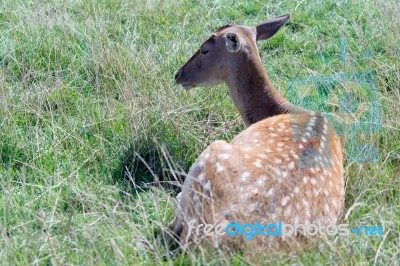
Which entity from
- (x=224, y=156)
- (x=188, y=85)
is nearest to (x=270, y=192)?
(x=224, y=156)

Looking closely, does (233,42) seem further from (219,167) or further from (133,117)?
(219,167)

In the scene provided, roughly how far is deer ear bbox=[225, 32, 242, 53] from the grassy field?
549mm

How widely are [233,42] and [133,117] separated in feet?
2.96

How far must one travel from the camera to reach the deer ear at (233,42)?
21.6 ft

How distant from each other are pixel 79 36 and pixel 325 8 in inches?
94.6

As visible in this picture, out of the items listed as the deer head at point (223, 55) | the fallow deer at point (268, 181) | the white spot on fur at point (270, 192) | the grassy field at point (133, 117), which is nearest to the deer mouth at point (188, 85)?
the deer head at point (223, 55)

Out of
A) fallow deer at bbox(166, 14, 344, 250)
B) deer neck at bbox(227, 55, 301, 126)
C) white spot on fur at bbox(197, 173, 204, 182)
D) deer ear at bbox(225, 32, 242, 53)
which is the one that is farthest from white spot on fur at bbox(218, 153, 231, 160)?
deer ear at bbox(225, 32, 242, 53)

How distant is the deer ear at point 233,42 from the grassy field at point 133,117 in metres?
0.55

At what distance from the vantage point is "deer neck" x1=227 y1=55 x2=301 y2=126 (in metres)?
6.57

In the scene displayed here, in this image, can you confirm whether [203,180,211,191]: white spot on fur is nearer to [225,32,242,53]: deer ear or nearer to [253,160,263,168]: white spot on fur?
[253,160,263,168]: white spot on fur

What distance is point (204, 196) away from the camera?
4.64m

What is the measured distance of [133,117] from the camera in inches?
260

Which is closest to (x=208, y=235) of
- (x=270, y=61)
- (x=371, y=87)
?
(x=371, y=87)

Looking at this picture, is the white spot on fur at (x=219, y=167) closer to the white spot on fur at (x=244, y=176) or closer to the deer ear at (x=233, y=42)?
the white spot on fur at (x=244, y=176)
